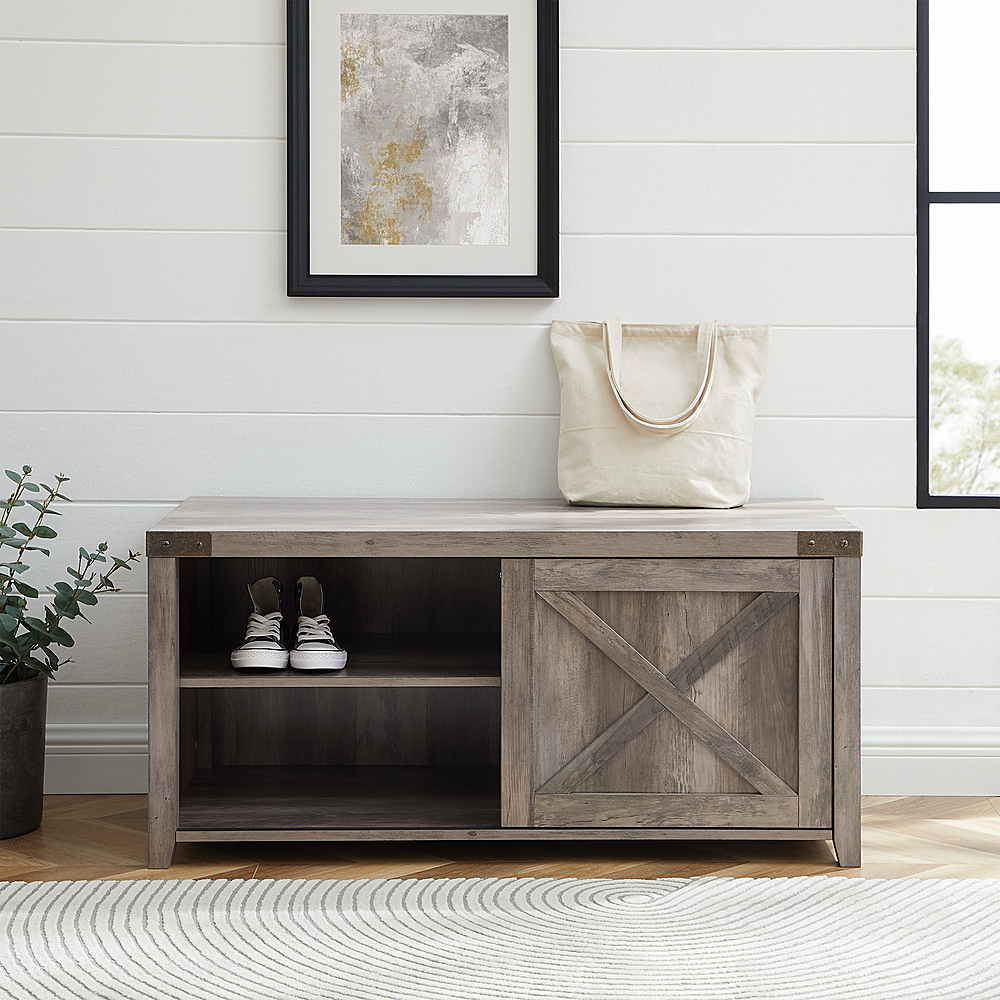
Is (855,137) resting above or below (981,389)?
above

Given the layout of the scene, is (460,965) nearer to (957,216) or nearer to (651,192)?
(651,192)

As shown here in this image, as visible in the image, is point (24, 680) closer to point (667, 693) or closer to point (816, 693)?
point (667, 693)

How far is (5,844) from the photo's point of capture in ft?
6.23

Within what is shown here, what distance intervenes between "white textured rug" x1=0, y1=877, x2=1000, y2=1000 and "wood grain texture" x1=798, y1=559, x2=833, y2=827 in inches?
5.2

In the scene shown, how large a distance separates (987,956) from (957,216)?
157 centimetres

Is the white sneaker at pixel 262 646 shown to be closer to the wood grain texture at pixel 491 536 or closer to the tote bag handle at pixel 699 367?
the wood grain texture at pixel 491 536

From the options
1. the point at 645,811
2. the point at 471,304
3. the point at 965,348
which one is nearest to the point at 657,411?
the point at 471,304

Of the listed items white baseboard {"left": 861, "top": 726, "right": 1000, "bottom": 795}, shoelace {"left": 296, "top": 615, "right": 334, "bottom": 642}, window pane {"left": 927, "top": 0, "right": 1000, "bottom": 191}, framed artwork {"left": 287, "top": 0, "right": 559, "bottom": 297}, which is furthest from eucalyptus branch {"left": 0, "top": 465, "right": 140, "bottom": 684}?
window pane {"left": 927, "top": 0, "right": 1000, "bottom": 191}

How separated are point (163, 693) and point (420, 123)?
48.4 inches

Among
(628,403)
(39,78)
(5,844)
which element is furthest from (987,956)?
(39,78)

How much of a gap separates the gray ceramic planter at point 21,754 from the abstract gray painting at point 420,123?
1.07 m

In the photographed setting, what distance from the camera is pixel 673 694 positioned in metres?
1.75

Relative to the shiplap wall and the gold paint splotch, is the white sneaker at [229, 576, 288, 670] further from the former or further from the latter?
the gold paint splotch

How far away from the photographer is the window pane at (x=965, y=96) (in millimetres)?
2320
